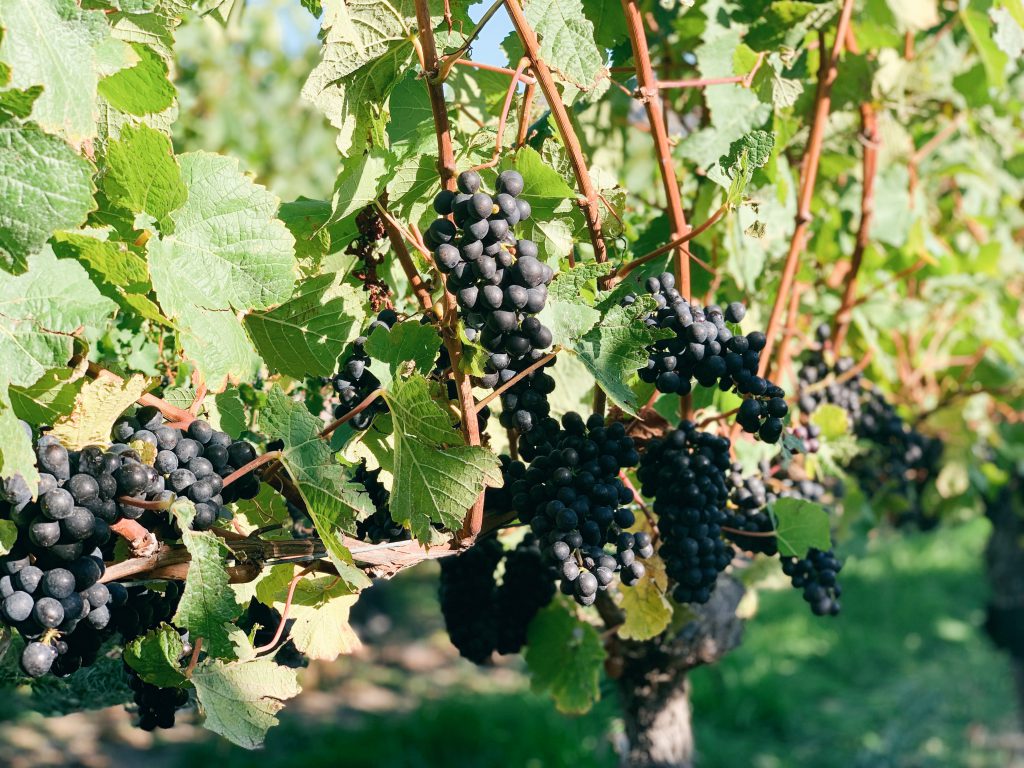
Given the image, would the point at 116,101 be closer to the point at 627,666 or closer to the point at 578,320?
the point at 578,320

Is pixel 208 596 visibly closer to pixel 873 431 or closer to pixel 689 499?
pixel 689 499

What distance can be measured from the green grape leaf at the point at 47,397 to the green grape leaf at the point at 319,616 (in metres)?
0.38

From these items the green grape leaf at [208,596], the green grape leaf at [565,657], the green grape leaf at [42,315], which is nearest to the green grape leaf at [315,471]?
the green grape leaf at [208,596]

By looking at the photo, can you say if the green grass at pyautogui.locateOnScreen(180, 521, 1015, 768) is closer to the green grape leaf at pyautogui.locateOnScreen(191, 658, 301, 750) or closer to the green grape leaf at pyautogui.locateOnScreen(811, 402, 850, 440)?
the green grape leaf at pyautogui.locateOnScreen(811, 402, 850, 440)

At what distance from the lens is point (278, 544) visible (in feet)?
3.76

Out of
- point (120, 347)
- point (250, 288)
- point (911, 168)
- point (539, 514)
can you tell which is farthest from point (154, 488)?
point (911, 168)

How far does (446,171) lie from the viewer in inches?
43.1

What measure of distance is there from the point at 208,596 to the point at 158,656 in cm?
14

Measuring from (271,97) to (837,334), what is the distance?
616 cm

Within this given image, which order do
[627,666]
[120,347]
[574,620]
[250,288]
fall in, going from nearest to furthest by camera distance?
1. [250,288]
2. [120,347]
3. [574,620]
4. [627,666]

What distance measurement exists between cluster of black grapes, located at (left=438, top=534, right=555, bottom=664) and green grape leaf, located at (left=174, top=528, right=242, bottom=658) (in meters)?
0.61

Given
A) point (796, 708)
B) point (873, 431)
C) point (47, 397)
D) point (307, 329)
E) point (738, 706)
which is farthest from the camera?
point (796, 708)

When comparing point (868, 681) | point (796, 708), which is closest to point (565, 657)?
point (796, 708)

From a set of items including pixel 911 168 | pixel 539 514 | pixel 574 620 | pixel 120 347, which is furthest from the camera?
pixel 911 168
